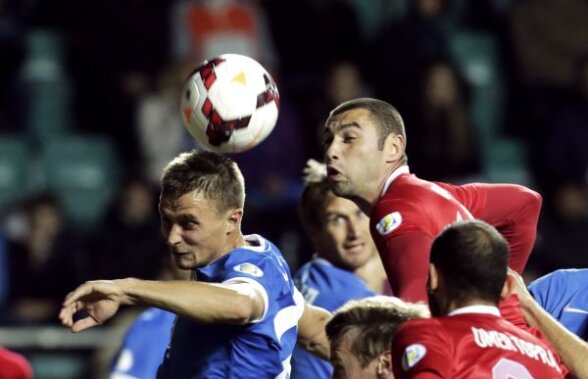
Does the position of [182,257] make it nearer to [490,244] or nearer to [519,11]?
[490,244]

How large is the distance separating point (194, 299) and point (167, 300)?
11cm

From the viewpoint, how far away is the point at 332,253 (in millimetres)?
7238

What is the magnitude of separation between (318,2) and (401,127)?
23.3 ft

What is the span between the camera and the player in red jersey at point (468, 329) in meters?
4.56

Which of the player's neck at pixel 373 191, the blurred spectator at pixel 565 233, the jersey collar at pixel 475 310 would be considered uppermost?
the player's neck at pixel 373 191

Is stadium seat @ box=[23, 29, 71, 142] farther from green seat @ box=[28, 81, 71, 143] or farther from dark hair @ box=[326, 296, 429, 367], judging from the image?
dark hair @ box=[326, 296, 429, 367]

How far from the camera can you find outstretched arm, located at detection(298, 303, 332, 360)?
5.99m

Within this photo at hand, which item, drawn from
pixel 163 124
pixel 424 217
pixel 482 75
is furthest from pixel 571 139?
pixel 424 217

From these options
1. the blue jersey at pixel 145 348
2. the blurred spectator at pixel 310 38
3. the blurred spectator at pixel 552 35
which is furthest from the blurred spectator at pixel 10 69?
the blue jersey at pixel 145 348

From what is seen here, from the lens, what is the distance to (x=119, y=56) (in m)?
12.5

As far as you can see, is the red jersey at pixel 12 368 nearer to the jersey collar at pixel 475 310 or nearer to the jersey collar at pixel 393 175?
the jersey collar at pixel 393 175

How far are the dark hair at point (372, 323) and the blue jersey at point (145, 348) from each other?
6.65 feet

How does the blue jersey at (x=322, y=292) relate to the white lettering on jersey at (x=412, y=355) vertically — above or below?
below

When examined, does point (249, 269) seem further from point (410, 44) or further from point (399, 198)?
point (410, 44)
